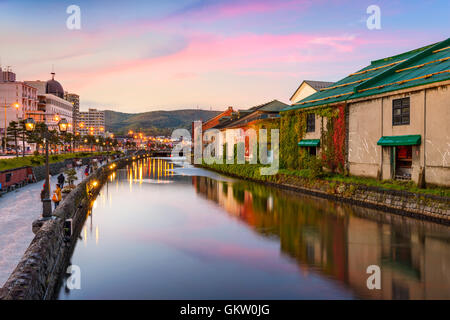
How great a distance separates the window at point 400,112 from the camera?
2389 cm

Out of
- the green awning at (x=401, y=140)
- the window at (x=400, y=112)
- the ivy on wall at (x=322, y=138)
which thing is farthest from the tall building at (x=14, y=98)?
the window at (x=400, y=112)

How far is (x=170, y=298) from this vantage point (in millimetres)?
10062

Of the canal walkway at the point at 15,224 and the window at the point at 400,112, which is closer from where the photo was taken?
the canal walkway at the point at 15,224

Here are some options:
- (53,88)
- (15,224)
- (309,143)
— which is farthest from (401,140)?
(53,88)

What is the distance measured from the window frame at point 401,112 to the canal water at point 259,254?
679cm

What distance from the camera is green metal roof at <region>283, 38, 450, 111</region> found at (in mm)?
22703

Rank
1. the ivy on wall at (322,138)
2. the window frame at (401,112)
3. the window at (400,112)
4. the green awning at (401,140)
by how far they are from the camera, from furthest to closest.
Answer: the ivy on wall at (322,138) → the window at (400,112) → the window frame at (401,112) → the green awning at (401,140)

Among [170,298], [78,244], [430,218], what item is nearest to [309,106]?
[430,218]

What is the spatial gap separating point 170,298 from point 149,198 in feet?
74.3

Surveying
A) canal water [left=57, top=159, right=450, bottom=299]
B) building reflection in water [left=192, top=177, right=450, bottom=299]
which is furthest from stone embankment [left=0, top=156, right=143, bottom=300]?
building reflection in water [left=192, top=177, right=450, bottom=299]

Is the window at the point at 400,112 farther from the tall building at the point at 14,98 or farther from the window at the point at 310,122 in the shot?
the tall building at the point at 14,98

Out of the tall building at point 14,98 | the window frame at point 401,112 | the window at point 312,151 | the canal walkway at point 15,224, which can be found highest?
the tall building at point 14,98

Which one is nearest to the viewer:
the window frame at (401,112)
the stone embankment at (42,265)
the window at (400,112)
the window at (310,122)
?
the stone embankment at (42,265)
